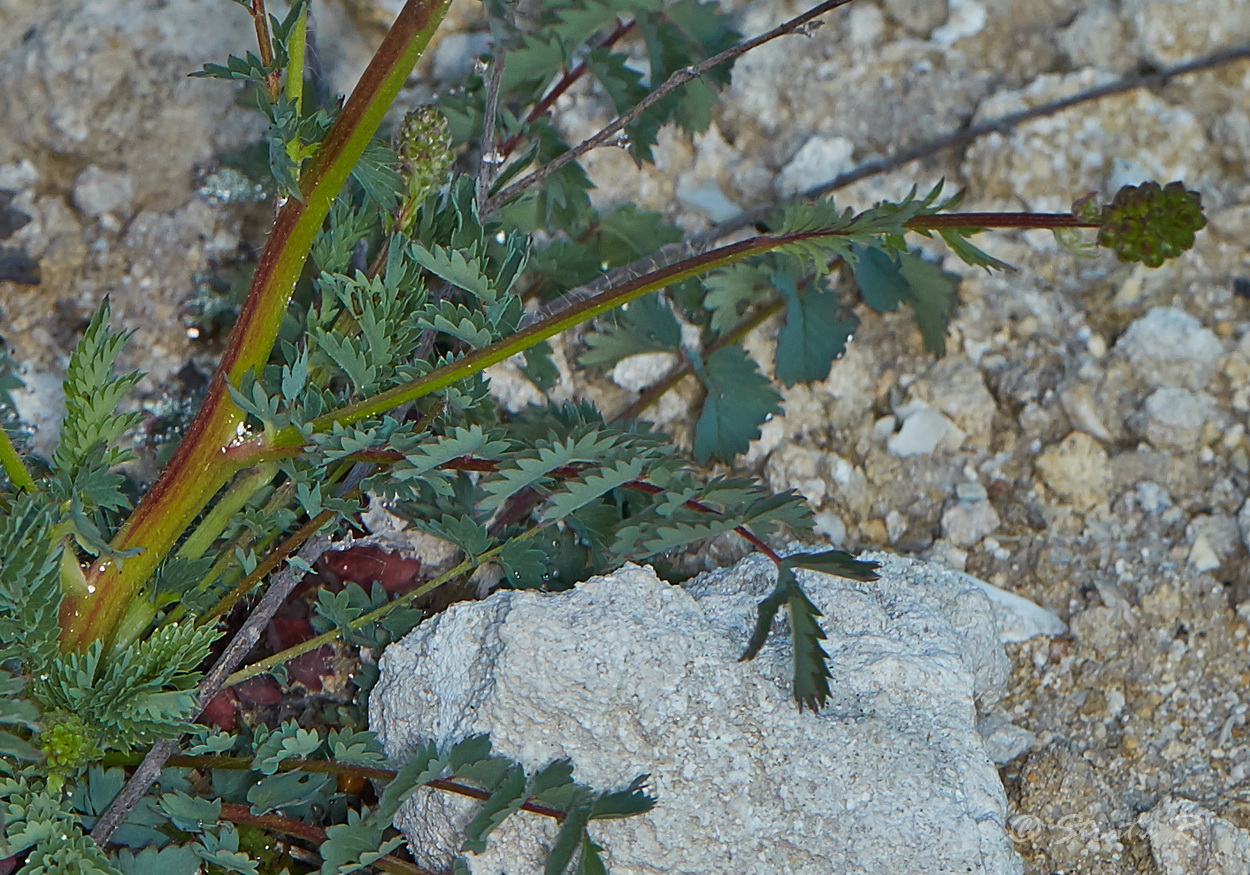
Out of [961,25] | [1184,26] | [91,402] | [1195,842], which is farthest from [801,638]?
[1184,26]

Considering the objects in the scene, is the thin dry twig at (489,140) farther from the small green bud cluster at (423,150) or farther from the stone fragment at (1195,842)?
the stone fragment at (1195,842)

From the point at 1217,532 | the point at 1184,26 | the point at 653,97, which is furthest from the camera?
the point at 1184,26

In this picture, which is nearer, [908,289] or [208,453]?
[208,453]

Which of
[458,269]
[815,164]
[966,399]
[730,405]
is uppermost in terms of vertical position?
[458,269]

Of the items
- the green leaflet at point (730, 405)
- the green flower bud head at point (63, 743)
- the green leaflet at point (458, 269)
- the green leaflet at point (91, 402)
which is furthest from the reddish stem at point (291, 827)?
the green leaflet at point (730, 405)

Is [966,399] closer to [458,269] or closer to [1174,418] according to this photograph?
[1174,418]

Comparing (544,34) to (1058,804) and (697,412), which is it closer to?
(697,412)
